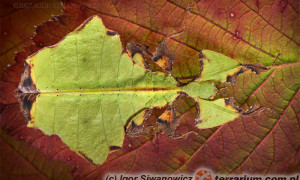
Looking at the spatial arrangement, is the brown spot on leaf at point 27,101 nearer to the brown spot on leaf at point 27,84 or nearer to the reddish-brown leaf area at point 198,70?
the brown spot on leaf at point 27,84

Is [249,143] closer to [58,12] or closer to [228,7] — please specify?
[228,7]

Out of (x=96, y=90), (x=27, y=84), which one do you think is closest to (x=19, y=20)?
(x=27, y=84)

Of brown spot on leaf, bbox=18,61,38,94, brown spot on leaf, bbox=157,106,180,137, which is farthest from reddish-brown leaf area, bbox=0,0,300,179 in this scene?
brown spot on leaf, bbox=18,61,38,94

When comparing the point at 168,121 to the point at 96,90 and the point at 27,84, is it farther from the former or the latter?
the point at 27,84

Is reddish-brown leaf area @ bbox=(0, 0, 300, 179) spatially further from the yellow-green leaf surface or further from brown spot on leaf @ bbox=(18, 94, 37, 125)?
brown spot on leaf @ bbox=(18, 94, 37, 125)

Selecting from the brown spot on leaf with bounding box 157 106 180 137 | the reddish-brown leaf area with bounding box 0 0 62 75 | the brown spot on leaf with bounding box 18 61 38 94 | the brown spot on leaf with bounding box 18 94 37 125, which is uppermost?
the reddish-brown leaf area with bounding box 0 0 62 75

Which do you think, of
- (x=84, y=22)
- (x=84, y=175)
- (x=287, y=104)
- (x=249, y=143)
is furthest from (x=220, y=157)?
(x=84, y=22)

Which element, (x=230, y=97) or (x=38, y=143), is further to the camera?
(x=38, y=143)
